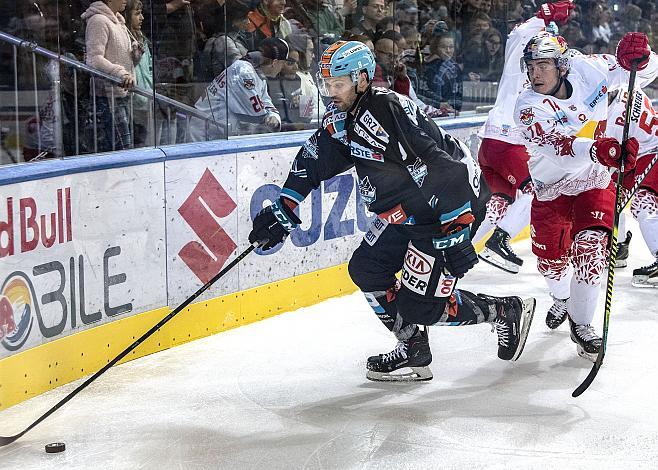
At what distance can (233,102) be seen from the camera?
508cm

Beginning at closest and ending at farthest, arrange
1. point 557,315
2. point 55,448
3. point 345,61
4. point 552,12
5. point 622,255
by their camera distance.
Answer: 1. point 55,448
2. point 345,61
3. point 557,315
4. point 552,12
5. point 622,255

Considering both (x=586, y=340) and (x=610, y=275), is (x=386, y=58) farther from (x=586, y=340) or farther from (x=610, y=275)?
(x=610, y=275)

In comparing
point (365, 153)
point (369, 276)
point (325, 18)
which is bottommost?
point (369, 276)

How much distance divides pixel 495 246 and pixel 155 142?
2392mm

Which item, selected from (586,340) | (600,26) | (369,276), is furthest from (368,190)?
(600,26)

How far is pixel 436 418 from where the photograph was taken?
143 inches

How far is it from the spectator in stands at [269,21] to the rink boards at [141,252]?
0.52 m

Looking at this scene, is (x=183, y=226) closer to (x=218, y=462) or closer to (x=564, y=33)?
(x=218, y=462)

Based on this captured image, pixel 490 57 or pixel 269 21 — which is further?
pixel 490 57

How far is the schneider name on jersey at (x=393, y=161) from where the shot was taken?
361 centimetres

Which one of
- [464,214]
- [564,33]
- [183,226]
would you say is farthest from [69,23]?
[564,33]

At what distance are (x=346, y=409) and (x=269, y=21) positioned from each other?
233cm

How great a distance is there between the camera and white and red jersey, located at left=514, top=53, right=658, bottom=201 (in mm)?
4289

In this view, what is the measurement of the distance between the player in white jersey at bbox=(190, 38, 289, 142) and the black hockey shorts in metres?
1.25
